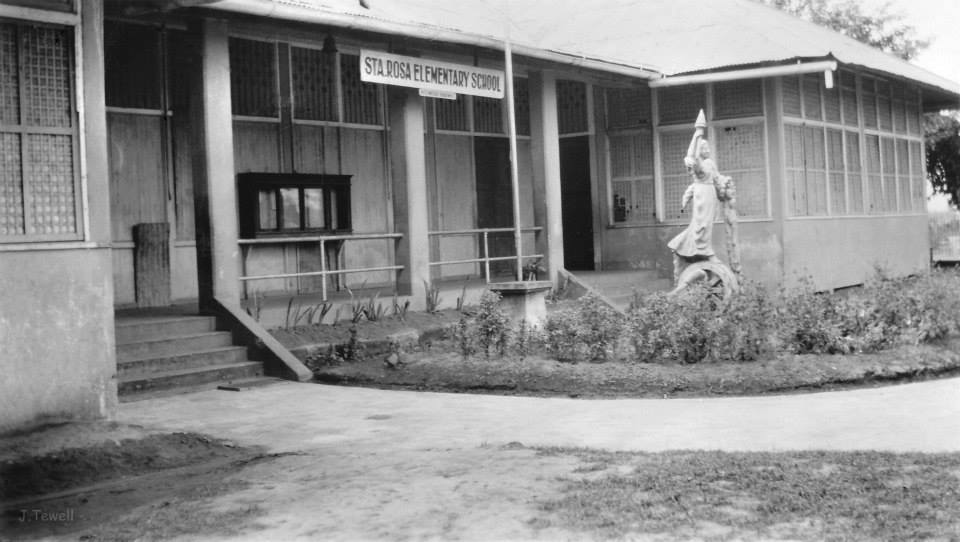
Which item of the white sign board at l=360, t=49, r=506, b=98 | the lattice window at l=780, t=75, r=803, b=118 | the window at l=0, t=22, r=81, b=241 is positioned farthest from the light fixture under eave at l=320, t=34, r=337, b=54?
the lattice window at l=780, t=75, r=803, b=118

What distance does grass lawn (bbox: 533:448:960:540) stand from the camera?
520 centimetres

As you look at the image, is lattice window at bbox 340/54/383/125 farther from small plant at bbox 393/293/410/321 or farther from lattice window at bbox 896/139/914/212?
lattice window at bbox 896/139/914/212

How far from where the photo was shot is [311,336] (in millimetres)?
13172

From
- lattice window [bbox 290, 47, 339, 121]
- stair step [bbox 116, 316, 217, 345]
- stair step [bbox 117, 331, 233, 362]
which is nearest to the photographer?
stair step [bbox 117, 331, 233, 362]

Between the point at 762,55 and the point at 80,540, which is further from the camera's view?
the point at 762,55

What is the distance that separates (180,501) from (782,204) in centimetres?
1462

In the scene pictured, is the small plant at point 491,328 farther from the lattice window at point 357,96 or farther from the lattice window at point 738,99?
the lattice window at point 738,99

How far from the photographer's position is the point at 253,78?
15797 millimetres

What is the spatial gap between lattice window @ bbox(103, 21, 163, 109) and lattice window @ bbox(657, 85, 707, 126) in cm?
940

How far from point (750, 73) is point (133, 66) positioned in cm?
971

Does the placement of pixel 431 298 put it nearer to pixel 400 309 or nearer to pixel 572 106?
pixel 400 309

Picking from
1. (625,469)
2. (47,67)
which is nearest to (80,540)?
(625,469)

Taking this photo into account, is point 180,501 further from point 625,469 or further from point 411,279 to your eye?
point 411,279

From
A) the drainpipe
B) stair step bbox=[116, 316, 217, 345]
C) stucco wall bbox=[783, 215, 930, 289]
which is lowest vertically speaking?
stair step bbox=[116, 316, 217, 345]
